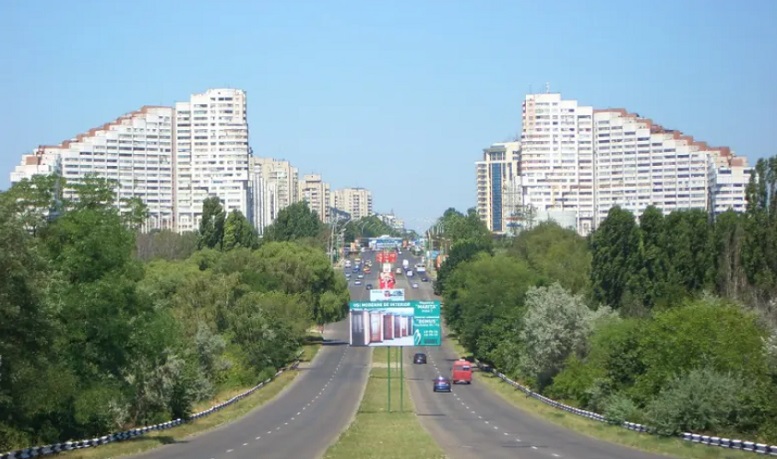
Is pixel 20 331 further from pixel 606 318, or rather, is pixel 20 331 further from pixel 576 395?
pixel 606 318

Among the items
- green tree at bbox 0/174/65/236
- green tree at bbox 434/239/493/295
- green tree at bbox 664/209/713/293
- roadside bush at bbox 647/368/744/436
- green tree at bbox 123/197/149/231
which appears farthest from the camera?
green tree at bbox 434/239/493/295

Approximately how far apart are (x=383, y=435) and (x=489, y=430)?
570 cm

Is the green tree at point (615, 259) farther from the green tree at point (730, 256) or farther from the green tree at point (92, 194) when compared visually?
the green tree at point (92, 194)

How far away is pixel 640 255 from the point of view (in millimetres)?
90062

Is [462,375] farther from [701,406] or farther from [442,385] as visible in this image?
[701,406]

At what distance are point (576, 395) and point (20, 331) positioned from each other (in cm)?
3440

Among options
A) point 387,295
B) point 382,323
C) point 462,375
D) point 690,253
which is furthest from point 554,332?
point 690,253

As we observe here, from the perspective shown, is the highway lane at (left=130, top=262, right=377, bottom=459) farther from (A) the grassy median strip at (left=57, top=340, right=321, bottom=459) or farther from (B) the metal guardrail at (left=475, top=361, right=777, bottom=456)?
(B) the metal guardrail at (left=475, top=361, right=777, bottom=456)

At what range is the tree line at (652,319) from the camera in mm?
45594

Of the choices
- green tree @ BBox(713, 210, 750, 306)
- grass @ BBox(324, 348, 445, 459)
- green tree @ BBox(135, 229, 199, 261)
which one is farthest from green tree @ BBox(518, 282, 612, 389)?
green tree @ BBox(135, 229, 199, 261)

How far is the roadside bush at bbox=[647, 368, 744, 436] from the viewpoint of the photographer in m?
44.4

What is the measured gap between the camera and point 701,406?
1752 inches

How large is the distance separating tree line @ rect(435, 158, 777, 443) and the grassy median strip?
15.7m

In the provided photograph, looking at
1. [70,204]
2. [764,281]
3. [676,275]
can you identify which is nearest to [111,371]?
[70,204]
